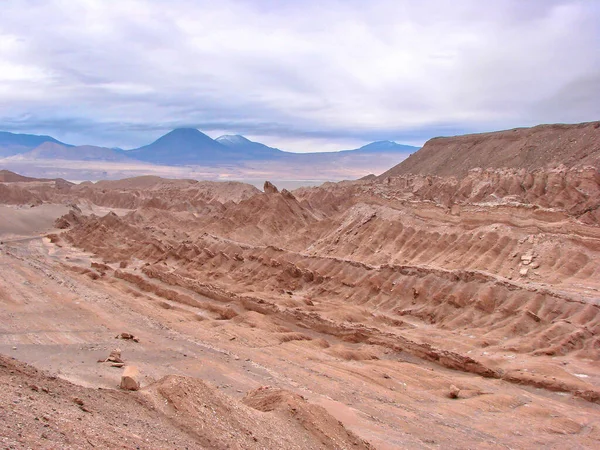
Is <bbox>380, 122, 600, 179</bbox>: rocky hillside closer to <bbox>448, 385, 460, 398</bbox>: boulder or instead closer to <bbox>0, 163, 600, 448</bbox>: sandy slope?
<bbox>0, 163, 600, 448</bbox>: sandy slope

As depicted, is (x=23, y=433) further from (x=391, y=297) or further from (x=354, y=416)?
(x=391, y=297)

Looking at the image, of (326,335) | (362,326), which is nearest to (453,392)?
(362,326)

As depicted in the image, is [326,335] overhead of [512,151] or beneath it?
beneath

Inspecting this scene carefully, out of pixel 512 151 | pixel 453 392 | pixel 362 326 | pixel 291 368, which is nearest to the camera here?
pixel 453 392

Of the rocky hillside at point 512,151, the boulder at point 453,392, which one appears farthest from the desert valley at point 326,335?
the rocky hillside at point 512,151

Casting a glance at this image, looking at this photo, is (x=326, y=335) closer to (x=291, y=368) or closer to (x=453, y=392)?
(x=291, y=368)

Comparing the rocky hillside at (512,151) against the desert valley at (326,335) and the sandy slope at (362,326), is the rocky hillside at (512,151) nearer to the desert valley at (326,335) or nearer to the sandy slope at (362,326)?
the desert valley at (326,335)

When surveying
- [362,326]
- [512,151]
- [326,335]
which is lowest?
[326,335]

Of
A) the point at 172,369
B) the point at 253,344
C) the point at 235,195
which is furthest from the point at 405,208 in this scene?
the point at 235,195

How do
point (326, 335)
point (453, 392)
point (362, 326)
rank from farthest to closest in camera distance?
point (326, 335), point (362, 326), point (453, 392)
